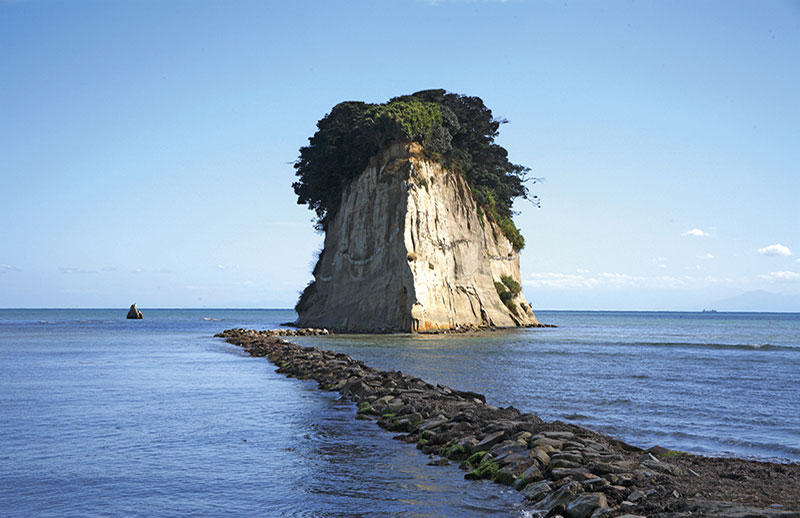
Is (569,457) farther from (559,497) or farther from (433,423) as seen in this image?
(433,423)

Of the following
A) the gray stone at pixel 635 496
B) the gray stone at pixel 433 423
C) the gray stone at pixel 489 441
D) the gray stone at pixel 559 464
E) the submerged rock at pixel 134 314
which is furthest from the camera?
the submerged rock at pixel 134 314

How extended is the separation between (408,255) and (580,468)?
4732 centimetres

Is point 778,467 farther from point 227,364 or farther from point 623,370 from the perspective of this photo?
point 227,364

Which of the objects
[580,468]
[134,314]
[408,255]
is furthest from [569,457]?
[134,314]

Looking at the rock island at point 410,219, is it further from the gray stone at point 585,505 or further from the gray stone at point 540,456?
the gray stone at point 585,505

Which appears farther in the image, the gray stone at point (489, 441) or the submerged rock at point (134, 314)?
the submerged rock at point (134, 314)

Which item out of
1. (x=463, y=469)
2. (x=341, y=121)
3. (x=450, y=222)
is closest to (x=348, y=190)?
(x=341, y=121)

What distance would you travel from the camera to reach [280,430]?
14062 mm

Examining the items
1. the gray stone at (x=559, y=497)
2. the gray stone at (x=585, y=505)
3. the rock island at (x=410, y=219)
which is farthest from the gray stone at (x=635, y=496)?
the rock island at (x=410, y=219)

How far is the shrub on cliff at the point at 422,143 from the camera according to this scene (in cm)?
6056

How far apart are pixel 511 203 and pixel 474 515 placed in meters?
77.7

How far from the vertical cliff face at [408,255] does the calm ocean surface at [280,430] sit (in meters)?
26.1

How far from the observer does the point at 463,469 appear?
36.1 feet

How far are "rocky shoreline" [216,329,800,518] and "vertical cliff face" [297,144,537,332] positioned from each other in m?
40.6
